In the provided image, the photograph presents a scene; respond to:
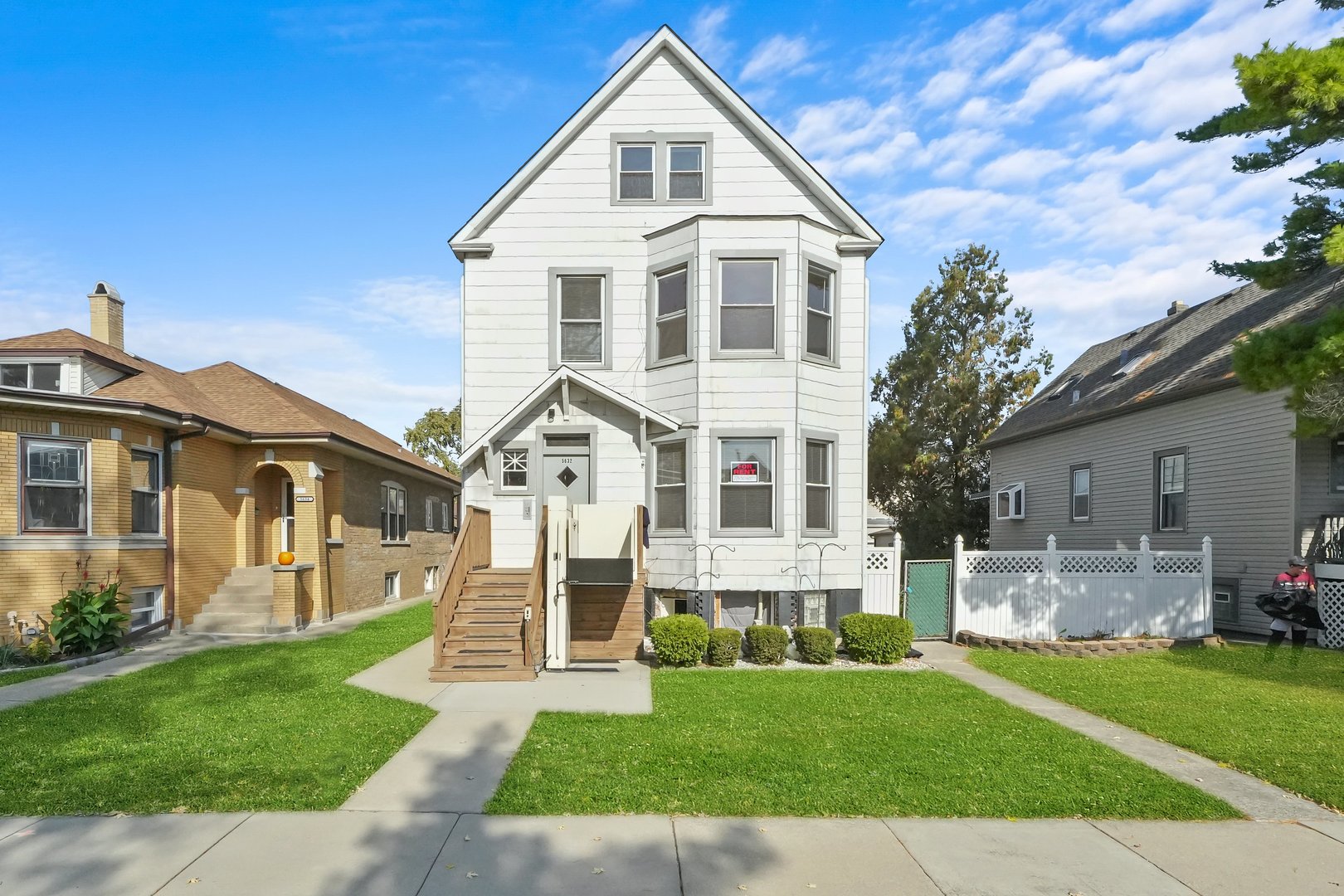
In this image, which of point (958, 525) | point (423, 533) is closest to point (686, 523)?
point (423, 533)

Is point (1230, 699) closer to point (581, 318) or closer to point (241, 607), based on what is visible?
point (581, 318)

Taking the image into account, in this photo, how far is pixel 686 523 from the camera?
12711mm

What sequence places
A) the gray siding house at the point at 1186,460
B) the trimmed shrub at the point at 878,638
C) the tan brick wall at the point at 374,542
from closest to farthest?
1. the trimmed shrub at the point at 878,638
2. the gray siding house at the point at 1186,460
3. the tan brick wall at the point at 374,542

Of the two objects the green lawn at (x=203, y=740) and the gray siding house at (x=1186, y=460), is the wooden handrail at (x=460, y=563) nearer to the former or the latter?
the green lawn at (x=203, y=740)

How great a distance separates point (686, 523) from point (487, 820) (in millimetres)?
7488

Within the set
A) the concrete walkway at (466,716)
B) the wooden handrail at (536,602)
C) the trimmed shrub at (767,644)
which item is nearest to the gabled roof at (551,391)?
the wooden handrail at (536,602)

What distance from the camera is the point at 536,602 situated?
1076 cm

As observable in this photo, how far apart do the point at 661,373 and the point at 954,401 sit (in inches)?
703

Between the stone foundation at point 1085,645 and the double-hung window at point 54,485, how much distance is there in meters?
Answer: 15.9

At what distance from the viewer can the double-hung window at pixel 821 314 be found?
13.1m

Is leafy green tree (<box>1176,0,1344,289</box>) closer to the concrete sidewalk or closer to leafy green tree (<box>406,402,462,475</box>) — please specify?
the concrete sidewalk

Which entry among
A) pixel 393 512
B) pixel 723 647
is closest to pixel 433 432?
pixel 393 512

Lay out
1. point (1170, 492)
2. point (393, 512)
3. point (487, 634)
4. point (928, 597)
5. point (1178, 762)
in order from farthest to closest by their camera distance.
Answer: point (393, 512)
point (1170, 492)
point (928, 597)
point (487, 634)
point (1178, 762)

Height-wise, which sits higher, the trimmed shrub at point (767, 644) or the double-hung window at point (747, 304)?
the double-hung window at point (747, 304)
